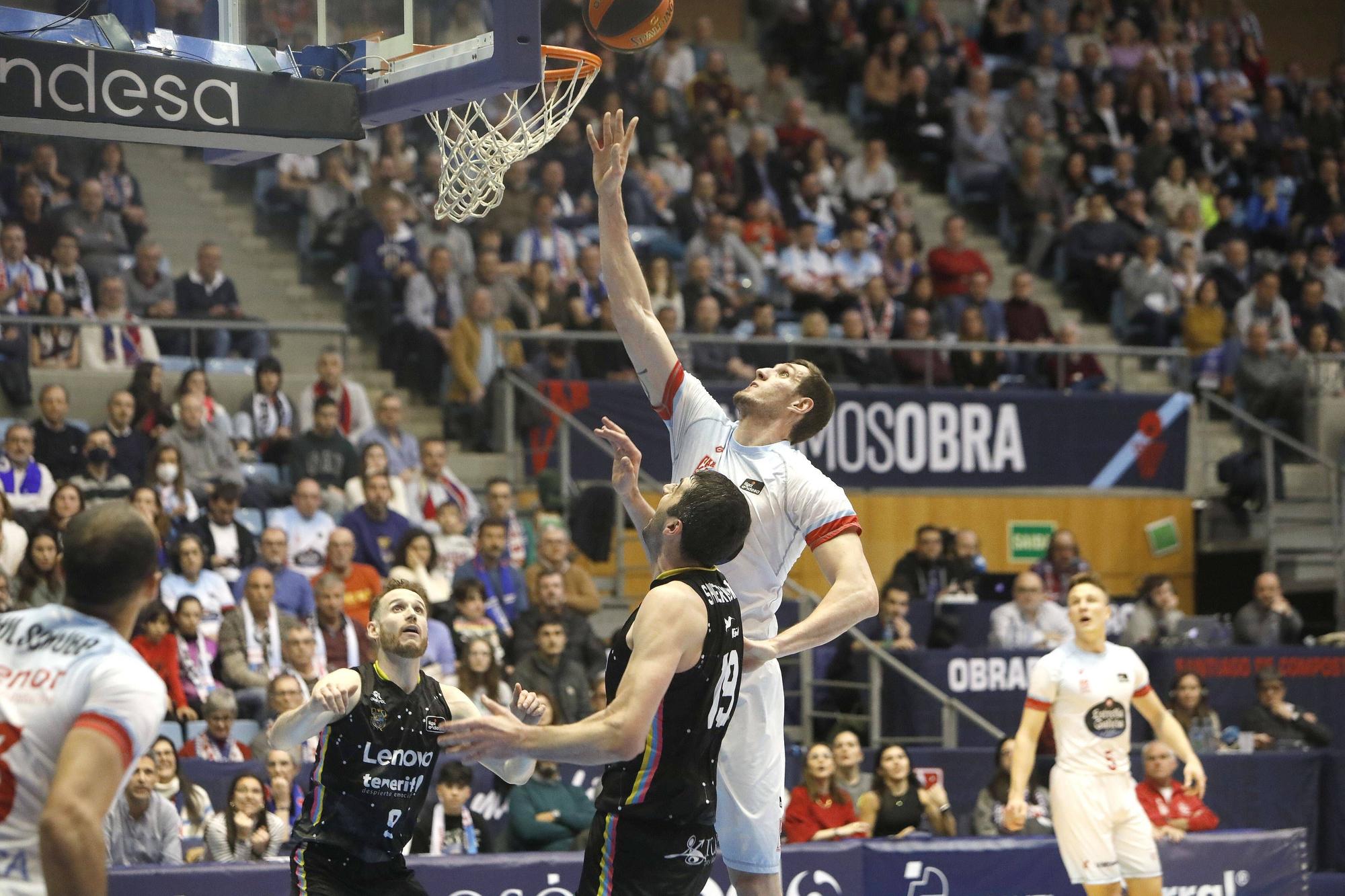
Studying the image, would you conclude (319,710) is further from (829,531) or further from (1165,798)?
(1165,798)

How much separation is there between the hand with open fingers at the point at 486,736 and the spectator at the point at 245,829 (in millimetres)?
5695

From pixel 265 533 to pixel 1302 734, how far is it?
8.60 metres

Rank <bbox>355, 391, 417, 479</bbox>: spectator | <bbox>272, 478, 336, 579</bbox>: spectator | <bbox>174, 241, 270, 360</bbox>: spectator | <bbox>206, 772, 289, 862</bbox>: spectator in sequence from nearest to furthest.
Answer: <bbox>206, 772, 289, 862</bbox>: spectator, <bbox>272, 478, 336, 579</bbox>: spectator, <bbox>355, 391, 417, 479</bbox>: spectator, <bbox>174, 241, 270, 360</bbox>: spectator

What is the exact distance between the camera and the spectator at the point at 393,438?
47.4ft

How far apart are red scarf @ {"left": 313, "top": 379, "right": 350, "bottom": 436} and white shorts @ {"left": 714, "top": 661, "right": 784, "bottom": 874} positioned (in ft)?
28.7

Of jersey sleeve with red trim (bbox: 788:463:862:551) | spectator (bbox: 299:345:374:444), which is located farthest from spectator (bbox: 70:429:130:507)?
jersey sleeve with red trim (bbox: 788:463:862:551)

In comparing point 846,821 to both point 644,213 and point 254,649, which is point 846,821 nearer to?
point 254,649

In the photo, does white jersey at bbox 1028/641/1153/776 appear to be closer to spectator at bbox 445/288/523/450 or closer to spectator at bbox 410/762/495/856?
spectator at bbox 410/762/495/856

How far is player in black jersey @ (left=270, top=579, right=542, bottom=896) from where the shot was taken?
6270 mm

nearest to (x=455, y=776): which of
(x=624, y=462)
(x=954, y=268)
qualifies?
(x=624, y=462)

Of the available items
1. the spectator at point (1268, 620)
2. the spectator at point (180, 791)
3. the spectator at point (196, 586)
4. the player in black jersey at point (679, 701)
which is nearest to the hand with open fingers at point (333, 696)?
the player in black jersey at point (679, 701)

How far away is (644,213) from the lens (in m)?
18.3

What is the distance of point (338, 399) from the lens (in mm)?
14500

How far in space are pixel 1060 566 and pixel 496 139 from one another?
967 centimetres
